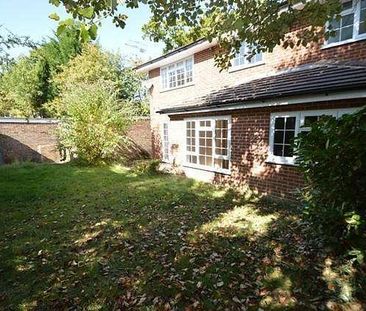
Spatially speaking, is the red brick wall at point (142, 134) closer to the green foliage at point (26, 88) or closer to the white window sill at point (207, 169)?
the white window sill at point (207, 169)

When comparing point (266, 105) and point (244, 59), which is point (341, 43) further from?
point (244, 59)

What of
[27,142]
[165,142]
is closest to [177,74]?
[165,142]

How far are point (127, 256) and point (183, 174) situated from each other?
317 inches

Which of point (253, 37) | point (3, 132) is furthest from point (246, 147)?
point (3, 132)

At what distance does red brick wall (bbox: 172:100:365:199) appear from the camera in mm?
7953

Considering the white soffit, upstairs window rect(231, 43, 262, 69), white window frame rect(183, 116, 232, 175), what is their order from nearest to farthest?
white window frame rect(183, 116, 232, 175), upstairs window rect(231, 43, 262, 69), the white soffit

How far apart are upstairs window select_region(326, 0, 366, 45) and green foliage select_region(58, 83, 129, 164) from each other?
10.6 meters

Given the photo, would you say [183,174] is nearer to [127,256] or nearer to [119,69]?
[127,256]

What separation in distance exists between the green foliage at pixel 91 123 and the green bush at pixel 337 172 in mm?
11543

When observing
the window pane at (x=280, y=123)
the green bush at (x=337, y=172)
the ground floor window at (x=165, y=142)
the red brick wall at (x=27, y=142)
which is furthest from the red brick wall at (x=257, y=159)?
the red brick wall at (x=27, y=142)

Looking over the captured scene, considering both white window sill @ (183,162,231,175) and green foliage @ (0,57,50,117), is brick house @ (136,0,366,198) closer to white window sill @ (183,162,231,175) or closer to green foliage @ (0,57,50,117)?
white window sill @ (183,162,231,175)

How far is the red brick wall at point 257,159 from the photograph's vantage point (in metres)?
7.95

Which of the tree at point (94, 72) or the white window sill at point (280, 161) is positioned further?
the tree at point (94, 72)

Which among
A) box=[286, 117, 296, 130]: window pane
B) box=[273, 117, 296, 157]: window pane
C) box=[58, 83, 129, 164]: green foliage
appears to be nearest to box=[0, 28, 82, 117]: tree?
box=[58, 83, 129, 164]: green foliage
